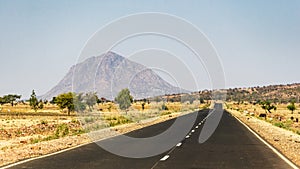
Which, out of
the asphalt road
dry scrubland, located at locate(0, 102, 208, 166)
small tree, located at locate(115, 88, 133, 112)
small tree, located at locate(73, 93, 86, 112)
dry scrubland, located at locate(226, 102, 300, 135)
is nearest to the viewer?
the asphalt road

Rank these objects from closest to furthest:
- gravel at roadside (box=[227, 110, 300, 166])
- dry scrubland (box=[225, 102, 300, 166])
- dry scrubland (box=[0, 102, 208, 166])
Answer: gravel at roadside (box=[227, 110, 300, 166]) < dry scrubland (box=[0, 102, 208, 166]) < dry scrubland (box=[225, 102, 300, 166])

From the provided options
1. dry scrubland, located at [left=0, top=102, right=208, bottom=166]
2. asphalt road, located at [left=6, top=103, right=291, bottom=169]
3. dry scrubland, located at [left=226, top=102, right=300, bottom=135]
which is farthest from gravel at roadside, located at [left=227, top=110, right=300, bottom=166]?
dry scrubland, located at [left=0, top=102, right=208, bottom=166]

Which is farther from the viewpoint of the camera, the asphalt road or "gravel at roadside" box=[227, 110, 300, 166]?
"gravel at roadside" box=[227, 110, 300, 166]

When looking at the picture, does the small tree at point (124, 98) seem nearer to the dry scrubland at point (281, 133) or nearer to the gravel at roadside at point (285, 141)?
the dry scrubland at point (281, 133)

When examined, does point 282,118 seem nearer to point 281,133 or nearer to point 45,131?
point 281,133

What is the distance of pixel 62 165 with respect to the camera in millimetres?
13500

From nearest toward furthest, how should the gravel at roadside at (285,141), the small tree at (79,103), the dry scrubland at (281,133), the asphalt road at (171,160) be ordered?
the asphalt road at (171,160), the gravel at roadside at (285,141), the dry scrubland at (281,133), the small tree at (79,103)

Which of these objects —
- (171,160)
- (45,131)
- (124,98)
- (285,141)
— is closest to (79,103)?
(124,98)

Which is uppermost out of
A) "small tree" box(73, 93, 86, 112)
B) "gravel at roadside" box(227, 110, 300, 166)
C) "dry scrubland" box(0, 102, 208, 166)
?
"small tree" box(73, 93, 86, 112)

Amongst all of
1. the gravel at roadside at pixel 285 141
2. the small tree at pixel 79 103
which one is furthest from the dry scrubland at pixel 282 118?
the small tree at pixel 79 103

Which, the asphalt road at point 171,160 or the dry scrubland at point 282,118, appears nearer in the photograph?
the asphalt road at point 171,160

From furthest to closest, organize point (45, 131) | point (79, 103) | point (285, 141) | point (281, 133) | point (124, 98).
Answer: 1. point (79, 103)
2. point (124, 98)
3. point (45, 131)
4. point (281, 133)
5. point (285, 141)

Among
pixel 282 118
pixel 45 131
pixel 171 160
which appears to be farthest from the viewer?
pixel 282 118

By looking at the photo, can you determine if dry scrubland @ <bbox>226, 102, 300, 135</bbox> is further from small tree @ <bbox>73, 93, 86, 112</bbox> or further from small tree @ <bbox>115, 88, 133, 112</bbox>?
small tree @ <bbox>73, 93, 86, 112</bbox>
